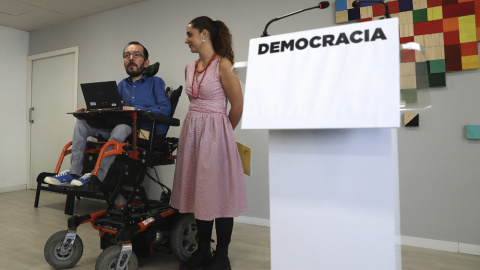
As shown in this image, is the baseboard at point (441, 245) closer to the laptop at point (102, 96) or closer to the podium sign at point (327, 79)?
the podium sign at point (327, 79)

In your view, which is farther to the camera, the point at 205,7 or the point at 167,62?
the point at 167,62

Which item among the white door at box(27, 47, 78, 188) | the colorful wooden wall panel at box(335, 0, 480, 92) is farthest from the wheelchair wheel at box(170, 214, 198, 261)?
the white door at box(27, 47, 78, 188)

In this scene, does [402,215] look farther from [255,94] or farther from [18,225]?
[18,225]

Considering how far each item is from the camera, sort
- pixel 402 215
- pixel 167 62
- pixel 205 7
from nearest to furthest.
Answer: pixel 402 215, pixel 205 7, pixel 167 62

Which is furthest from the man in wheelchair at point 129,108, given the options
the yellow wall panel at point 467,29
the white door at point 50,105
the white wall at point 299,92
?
the white door at point 50,105

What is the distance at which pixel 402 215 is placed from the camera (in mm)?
2203

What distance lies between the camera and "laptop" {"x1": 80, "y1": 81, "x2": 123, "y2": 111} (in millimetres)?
1774

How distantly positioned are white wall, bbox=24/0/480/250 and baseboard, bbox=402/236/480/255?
0.03m

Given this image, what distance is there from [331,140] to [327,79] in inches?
5.9

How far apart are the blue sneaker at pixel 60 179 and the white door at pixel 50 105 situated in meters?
2.51

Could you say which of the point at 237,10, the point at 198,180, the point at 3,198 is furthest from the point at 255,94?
the point at 3,198

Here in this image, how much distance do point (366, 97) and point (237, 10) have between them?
93.4 inches

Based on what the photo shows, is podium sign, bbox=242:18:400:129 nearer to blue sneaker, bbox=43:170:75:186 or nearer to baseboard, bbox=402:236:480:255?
blue sneaker, bbox=43:170:75:186

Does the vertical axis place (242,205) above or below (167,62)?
below
